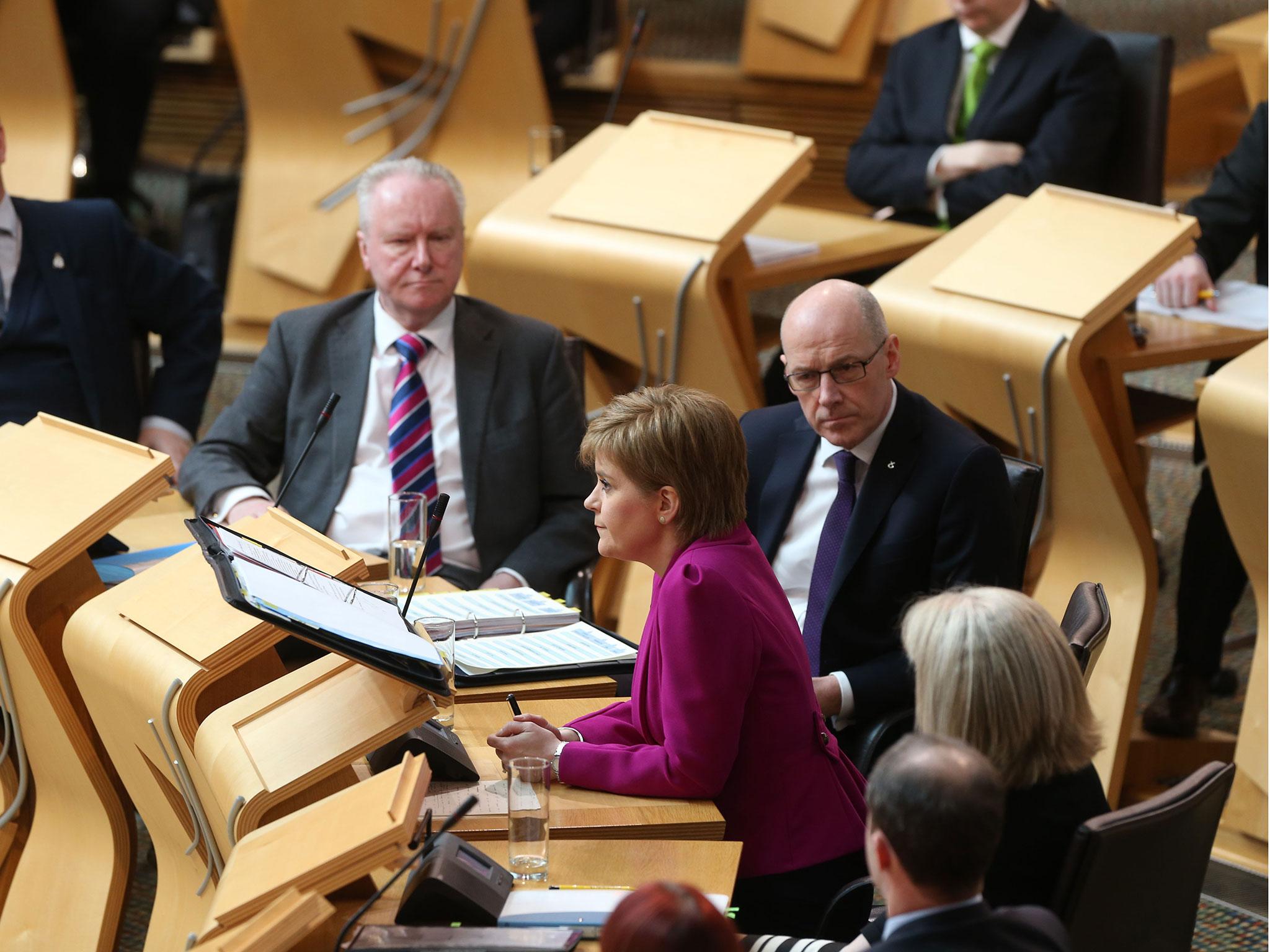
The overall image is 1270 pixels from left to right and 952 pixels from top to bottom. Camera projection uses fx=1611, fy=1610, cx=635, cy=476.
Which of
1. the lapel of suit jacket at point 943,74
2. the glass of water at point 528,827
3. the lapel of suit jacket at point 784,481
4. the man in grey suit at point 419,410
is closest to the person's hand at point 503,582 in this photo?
the man in grey suit at point 419,410

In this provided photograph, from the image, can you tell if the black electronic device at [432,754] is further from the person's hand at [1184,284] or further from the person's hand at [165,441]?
the person's hand at [1184,284]

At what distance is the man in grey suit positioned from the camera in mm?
3207

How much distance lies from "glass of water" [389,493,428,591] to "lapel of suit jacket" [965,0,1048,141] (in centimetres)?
238

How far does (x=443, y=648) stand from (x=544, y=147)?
2.95 meters

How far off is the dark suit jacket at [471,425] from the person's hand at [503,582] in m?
0.11

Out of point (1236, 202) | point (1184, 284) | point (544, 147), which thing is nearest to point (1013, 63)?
point (1236, 202)

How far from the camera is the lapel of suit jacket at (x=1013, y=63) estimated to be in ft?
14.1

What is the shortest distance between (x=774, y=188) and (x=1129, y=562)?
117 cm

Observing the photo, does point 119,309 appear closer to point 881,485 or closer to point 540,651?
point 540,651

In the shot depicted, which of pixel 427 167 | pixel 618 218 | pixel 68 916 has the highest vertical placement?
pixel 427 167

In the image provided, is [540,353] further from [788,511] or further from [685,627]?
[685,627]

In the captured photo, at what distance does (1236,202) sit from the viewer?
383cm

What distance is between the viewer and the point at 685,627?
1933 millimetres

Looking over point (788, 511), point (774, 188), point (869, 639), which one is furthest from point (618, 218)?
point (869, 639)
